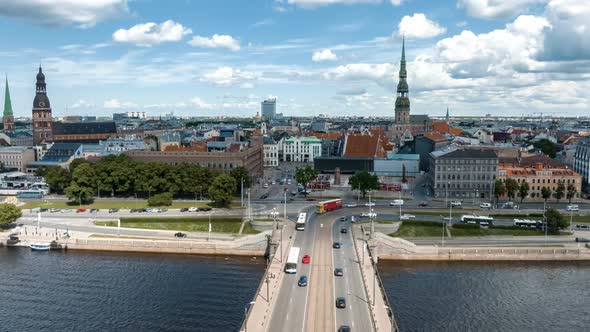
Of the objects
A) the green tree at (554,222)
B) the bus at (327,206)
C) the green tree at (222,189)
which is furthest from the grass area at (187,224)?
the green tree at (554,222)

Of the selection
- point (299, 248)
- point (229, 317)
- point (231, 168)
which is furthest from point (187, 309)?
point (231, 168)

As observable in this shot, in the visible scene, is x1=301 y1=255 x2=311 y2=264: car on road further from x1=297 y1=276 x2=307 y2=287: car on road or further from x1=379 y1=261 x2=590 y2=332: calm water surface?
x1=379 y1=261 x2=590 y2=332: calm water surface

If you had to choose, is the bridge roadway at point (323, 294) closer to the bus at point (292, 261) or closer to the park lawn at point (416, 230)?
the bus at point (292, 261)

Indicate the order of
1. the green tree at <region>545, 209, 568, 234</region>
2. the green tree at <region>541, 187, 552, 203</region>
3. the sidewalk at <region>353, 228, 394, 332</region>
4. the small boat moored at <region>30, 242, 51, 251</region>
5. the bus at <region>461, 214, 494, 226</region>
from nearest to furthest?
the sidewalk at <region>353, 228, 394, 332</region> < the small boat moored at <region>30, 242, 51, 251</region> < the green tree at <region>545, 209, 568, 234</region> < the bus at <region>461, 214, 494, 226</region> < the green tree at <region>541, 187, 552, 203</region>

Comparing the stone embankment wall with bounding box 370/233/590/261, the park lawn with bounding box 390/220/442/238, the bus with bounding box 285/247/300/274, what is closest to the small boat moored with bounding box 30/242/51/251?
the bus with bounding box 285/247/300/274

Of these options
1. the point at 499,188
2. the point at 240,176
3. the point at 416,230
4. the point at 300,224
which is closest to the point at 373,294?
the point at 300,224
